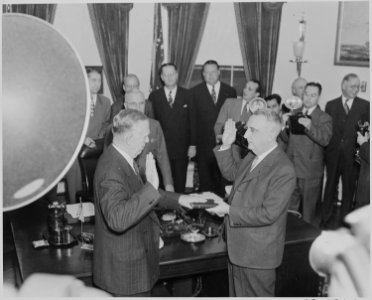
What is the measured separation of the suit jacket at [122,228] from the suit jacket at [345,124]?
10.1ft

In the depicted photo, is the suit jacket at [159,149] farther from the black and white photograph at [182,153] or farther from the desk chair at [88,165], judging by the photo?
the desk chair at [88,165]

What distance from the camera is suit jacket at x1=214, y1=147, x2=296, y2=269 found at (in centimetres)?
224

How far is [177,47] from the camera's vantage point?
231 inches

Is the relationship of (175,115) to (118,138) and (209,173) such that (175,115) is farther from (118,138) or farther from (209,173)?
(118,138)

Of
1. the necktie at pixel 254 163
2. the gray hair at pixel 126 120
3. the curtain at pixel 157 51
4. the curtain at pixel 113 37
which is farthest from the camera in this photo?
the curtain at pixel 157 51

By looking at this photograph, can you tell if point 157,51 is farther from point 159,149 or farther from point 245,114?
point 159,149

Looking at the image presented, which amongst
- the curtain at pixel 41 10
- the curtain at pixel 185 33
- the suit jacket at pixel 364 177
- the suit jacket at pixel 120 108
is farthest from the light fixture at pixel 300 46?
the curtain at pixel 41 10

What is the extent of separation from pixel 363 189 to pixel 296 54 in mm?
3424

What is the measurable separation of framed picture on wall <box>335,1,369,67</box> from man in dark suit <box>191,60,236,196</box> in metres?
2.10

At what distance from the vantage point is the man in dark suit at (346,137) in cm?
451

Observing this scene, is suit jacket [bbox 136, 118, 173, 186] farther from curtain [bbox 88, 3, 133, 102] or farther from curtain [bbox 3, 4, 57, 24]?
curtain [bbox 3, 4, 57, 24]

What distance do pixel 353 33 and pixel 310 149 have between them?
7.97 feet

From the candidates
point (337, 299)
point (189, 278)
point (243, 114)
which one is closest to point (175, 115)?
point (243, 114)

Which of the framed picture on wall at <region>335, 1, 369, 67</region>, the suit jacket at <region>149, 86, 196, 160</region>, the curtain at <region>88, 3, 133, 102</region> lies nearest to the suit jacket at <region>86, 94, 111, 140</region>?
the suit jacket at <region>149, 86, 196, 160</region>
